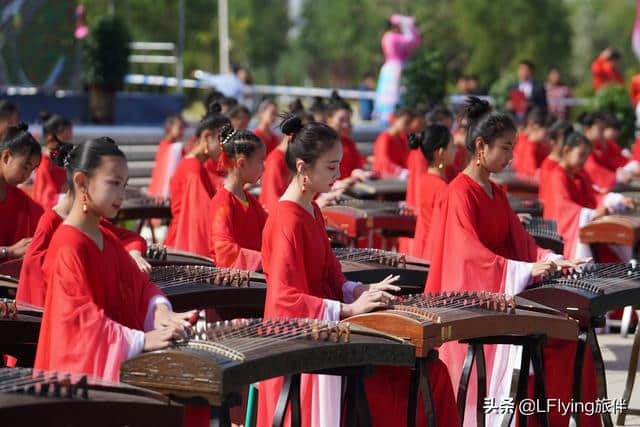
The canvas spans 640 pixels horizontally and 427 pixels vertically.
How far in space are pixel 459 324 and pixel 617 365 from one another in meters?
3.44

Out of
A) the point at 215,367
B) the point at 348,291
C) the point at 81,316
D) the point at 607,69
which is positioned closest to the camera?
the point at 215,367

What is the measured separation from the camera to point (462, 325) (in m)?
4.50

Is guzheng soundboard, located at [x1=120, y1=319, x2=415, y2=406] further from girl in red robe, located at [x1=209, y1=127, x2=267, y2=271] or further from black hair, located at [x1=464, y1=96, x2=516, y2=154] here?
girl in red robe, located at [x1=209, y1=127, x2=267, y2=271]

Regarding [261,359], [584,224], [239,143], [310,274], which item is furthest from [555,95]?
[261,359]

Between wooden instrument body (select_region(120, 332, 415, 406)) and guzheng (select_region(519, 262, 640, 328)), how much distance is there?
4.63 feet

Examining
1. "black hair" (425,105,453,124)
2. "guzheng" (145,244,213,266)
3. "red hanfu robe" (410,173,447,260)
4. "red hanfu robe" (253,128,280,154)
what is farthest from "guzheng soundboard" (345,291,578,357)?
"black hair" (425,105,453,124)

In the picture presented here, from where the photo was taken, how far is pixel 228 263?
5973 millimetres

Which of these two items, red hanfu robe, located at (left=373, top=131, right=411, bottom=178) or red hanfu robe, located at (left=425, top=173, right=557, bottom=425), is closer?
red hanfu robe, located at (left=425, top=173, right=557, bottom=425)

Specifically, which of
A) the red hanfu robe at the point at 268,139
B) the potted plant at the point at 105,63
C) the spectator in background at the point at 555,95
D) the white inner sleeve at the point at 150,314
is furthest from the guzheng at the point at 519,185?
the spectator in background at the point at 555,95

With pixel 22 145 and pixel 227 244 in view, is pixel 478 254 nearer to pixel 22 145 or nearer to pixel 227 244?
pixel 227 244

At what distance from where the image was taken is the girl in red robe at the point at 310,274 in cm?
461

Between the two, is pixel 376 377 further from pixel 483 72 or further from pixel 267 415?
pixel 483 72

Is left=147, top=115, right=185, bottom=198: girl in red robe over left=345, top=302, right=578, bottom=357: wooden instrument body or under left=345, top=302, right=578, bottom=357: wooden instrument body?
over

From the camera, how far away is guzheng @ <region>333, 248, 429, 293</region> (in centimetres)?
573
